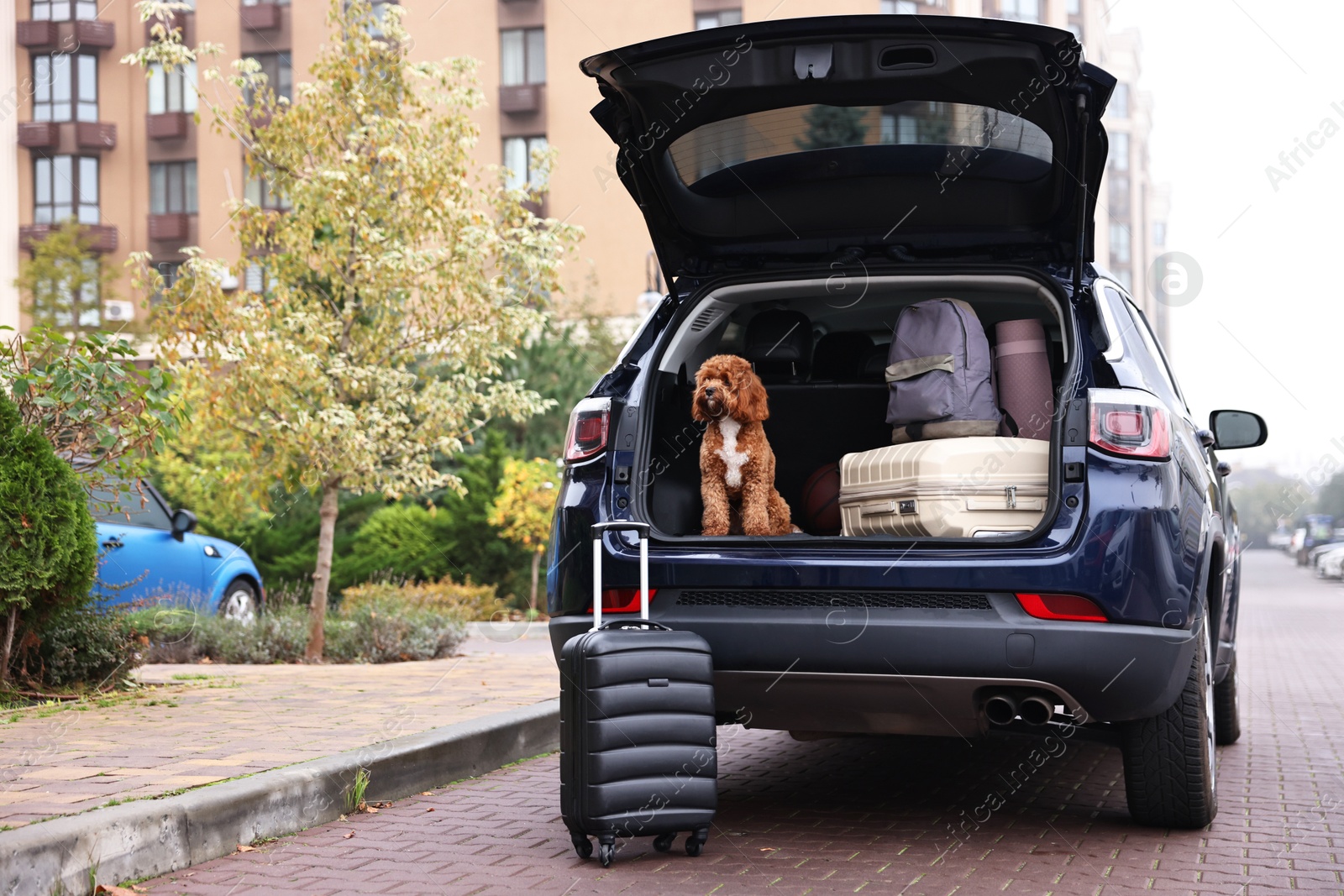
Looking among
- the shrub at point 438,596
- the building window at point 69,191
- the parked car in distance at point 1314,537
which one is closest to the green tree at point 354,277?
the shrub at point 438,596

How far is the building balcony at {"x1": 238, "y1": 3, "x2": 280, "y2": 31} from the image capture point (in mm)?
41594

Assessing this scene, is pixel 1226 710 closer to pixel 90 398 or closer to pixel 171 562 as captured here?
pixel 90 398

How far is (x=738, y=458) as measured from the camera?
505 cm

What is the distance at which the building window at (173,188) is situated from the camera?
42719 millimetres

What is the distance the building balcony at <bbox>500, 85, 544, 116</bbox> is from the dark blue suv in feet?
119

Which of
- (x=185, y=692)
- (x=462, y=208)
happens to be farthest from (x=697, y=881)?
(x=462, y=208)

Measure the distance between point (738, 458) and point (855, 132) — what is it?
128 centimetres

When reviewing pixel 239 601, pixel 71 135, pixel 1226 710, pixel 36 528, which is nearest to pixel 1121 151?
pixel 71 135

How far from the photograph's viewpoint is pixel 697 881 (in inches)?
154

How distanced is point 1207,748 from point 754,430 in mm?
1933

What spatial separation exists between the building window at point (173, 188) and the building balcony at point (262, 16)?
4.81 meters

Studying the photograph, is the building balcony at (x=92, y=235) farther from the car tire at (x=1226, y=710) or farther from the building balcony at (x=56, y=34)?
the car tire at (x=1226, y=710)

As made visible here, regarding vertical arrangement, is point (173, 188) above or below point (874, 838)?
above

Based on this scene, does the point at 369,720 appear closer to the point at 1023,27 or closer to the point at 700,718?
the point at 700,718
